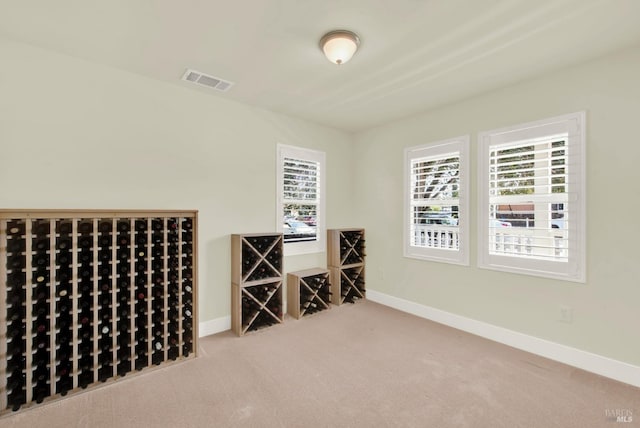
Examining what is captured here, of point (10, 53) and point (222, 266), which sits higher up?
point (10, 53)

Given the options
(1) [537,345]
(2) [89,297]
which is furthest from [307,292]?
(1) [537,345]

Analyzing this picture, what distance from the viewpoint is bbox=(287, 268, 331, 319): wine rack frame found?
11.6 ft

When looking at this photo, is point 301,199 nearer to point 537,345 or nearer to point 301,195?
point 301,195

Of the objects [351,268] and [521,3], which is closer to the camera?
[521,3]

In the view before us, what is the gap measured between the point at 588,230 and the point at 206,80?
12.0ft

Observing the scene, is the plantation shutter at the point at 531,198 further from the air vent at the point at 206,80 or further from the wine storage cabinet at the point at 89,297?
the wine storage cabinet at the point at 89,297

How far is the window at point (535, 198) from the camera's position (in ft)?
8.02

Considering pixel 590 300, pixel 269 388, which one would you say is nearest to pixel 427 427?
pixel 269 388

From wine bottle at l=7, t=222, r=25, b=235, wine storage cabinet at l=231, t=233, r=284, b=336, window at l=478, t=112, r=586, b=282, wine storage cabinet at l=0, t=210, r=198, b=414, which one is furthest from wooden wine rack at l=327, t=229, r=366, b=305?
wine bottle at l=7, t=222, r=25, b=235

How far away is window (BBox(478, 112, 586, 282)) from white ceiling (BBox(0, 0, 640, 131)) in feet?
1.84

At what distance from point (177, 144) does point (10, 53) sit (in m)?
1.25

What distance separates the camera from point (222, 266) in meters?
3.16

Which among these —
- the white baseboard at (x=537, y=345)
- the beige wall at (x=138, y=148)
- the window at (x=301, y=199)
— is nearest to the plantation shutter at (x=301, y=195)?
the window at (x=301, y=199)

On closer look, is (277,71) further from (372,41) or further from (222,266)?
(222,266)
